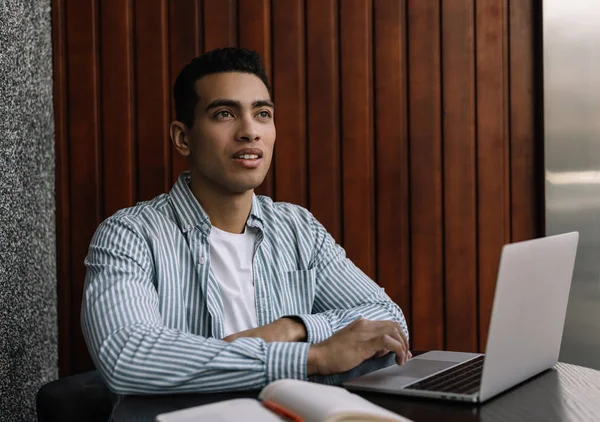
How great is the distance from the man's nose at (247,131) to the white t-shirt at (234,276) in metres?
0.25

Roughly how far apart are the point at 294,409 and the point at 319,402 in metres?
0.04

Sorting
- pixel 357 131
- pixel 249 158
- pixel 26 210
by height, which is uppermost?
pixel 357 131

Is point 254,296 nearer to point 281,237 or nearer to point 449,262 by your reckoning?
point 281,237

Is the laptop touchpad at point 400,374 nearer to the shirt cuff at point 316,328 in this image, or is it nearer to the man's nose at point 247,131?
the shirt cuff at point 316,328

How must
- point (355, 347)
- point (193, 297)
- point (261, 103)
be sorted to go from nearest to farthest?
point (355, 347), point (193, 297), point (261, 103)

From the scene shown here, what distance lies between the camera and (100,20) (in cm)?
222

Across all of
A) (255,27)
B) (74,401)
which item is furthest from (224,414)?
(255,27)

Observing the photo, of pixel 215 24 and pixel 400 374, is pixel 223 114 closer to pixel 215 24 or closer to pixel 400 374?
pixel 215 24

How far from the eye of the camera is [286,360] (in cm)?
124

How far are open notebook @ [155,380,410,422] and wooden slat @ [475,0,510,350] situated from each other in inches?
54.9

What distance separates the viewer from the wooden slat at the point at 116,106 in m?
2.22

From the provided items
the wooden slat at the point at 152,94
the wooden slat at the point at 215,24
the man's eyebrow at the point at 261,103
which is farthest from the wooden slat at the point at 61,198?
the man's eyebrow at the point at 261,103

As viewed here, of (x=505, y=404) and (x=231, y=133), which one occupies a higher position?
(x=231, y=133)

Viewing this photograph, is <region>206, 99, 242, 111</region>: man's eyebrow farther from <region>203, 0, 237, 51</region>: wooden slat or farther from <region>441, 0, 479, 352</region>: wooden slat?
<region>441, 0, 479, 352</region>: wooden slat
